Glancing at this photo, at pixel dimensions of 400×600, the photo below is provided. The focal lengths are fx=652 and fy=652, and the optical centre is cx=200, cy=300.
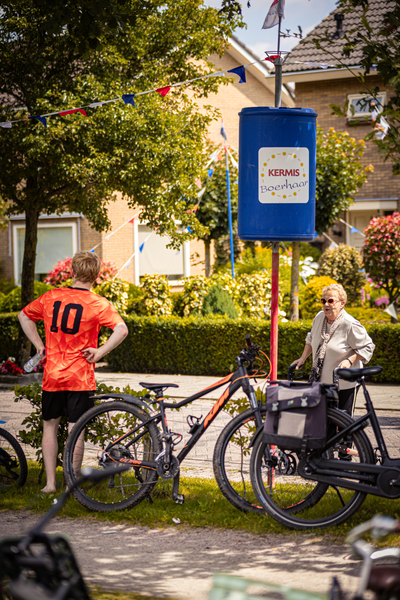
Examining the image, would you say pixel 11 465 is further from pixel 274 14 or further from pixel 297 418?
pixel 274 14

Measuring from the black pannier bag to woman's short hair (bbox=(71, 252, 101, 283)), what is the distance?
1.61m

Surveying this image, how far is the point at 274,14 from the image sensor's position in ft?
18.6

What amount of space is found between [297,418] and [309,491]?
2.06 ft

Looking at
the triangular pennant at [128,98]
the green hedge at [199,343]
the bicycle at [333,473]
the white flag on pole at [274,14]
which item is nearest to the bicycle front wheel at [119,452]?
the bicycle at [333,473]

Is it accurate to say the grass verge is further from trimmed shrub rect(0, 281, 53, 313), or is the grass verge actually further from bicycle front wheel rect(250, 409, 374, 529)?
trimmed shrub rect(0, 281, 53, 313)

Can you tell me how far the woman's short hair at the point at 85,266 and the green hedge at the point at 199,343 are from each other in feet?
22.0

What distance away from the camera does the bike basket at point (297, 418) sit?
397 centimetres

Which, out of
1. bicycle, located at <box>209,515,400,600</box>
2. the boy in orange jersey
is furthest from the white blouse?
bicycle, located at <box>209,515,400,600</box>

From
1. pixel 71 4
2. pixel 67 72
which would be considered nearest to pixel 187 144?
pixel 67 72

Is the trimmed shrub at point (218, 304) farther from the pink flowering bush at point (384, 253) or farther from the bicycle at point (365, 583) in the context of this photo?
the bicycle at point (365, 583)

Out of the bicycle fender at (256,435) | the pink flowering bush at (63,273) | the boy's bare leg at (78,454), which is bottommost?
the boy's bare leg at (78,454)

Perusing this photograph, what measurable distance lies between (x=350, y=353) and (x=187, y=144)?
677 cm

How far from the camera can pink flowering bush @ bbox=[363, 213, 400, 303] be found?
45.4 feet

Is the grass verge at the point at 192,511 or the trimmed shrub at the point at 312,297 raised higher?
the trimmed shrub at the point at 312,297
